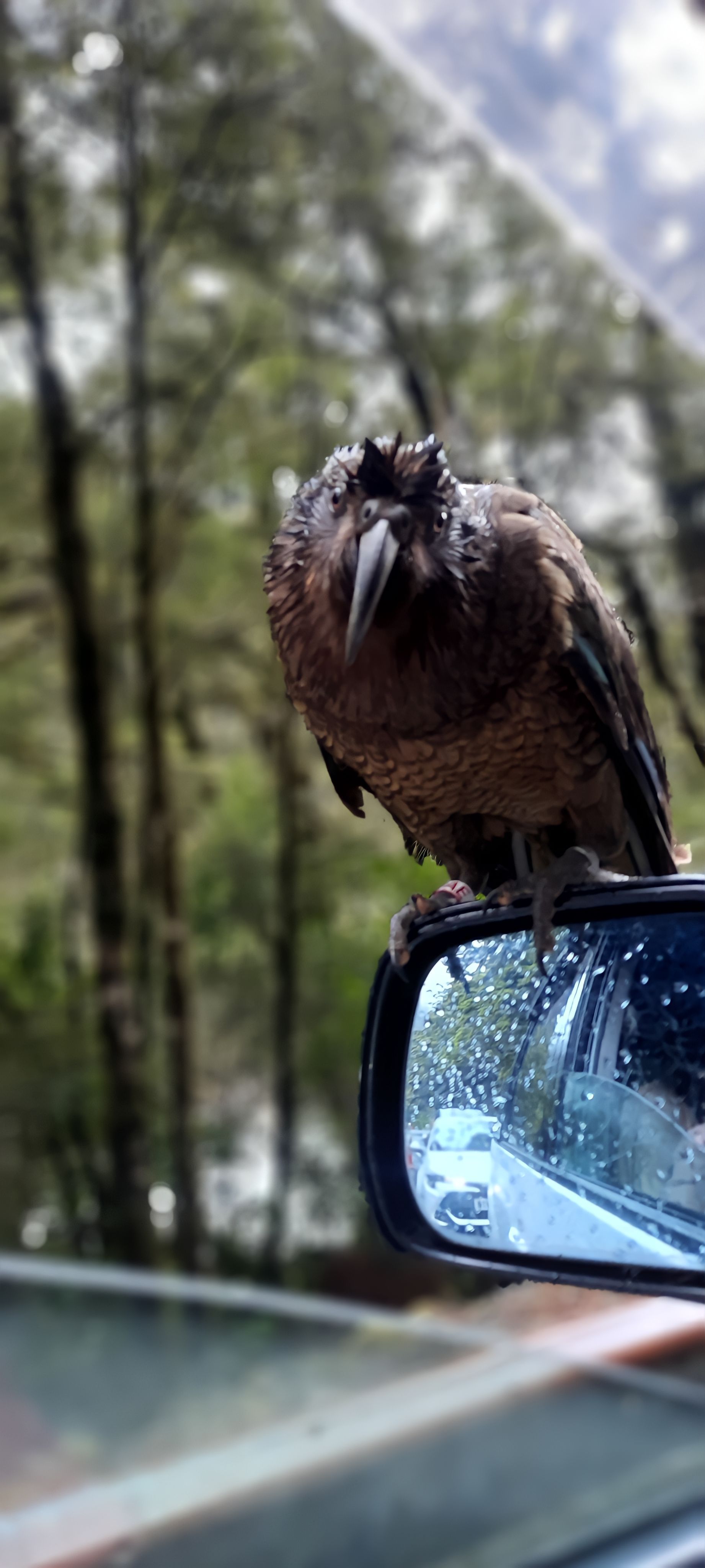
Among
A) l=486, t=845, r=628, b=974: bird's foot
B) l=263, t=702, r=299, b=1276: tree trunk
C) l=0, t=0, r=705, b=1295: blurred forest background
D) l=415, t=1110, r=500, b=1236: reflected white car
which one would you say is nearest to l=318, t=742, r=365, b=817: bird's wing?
l=486, t=845, r=628, b=974: bird's foot

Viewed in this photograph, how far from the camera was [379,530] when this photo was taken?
44 centimetres

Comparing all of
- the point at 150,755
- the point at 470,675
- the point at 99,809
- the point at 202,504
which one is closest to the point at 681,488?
the point at 470,675

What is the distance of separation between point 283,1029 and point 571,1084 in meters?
3.34

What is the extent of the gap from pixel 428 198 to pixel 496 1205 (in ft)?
10.7

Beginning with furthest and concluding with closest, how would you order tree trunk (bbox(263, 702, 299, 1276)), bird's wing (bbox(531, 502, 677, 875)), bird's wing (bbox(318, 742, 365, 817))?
1. tree trunk (bbox(263, 702, 299, 1276))
2. bird's wing (bbox(318, 742, 365, 817))
3. bird's wing (bbox(531, 502, 677, 875))

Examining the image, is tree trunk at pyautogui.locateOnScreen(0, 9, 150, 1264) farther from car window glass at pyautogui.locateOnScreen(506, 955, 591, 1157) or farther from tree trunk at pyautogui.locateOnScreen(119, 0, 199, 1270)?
car window glass at pyautogui.locateOnScreen(506, 955, 591, 1157)

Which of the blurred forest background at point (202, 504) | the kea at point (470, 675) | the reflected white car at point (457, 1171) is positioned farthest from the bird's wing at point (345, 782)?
the blurred forest background at point (202, 504)

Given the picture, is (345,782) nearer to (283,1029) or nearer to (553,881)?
(553,881)

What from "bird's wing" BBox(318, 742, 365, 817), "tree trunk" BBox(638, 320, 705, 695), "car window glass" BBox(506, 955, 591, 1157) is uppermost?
"tree trunk" BBox(638, 320, 705, 695)

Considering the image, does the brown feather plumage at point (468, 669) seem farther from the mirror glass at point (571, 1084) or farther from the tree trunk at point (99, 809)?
the tree trunk at point (99, 809)

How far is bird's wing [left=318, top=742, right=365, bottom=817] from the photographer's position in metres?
0.64

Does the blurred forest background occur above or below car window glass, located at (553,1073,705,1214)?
above

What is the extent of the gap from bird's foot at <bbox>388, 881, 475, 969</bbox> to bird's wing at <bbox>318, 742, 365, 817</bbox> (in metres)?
0.08

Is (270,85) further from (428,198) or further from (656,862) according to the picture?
(656,862)
